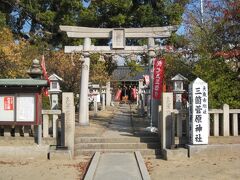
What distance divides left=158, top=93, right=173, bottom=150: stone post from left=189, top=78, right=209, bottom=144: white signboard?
0.72 meters

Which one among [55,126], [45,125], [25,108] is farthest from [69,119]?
[25,108]

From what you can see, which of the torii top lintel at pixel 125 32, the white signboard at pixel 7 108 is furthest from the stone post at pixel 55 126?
the torii top lintel at pixel 125 32

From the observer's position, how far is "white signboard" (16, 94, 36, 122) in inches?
519

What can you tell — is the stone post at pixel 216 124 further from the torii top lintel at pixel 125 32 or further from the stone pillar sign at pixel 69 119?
the torii top lintel at pixel 125 32

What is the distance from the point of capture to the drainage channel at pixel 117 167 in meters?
10.0

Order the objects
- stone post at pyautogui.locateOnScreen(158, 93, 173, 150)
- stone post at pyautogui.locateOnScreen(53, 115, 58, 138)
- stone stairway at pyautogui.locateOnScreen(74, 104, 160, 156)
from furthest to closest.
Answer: stone post at pyautogui.locateOnScreen(53, 115, 58, 138) → stone stairway at pyautogui.locateOnScreen(74, 104, 160, 156) → stone post at pyautogui.locateOnScreen(158, 93, 173, 150)

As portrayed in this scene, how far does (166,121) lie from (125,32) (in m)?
6.77

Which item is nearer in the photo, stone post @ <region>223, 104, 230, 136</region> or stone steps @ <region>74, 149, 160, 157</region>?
stone steps @ <region>74, 149, 160, 157</region>

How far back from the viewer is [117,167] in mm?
11180

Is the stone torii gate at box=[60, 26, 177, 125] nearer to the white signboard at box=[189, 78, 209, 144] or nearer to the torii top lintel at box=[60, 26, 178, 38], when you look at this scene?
the torii top lintel at box=[60, 26, 178, 38]

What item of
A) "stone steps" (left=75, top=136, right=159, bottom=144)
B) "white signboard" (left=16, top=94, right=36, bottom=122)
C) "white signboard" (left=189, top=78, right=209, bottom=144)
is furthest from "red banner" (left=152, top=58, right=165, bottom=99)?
"white signboard" (left=16, top=94, right=36, bottom=122)

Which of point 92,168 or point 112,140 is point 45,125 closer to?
point 112,140

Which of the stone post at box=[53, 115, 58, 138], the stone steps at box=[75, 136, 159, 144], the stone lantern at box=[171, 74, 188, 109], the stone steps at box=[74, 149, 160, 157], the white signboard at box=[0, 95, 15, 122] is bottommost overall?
the stone steps at box=[74, 149, 160, 157]

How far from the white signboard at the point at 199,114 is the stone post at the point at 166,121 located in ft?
2.37
